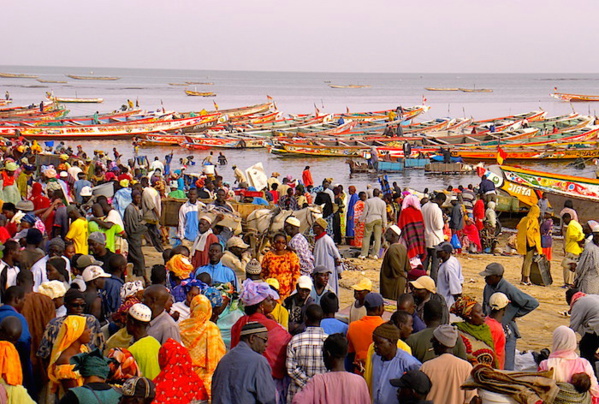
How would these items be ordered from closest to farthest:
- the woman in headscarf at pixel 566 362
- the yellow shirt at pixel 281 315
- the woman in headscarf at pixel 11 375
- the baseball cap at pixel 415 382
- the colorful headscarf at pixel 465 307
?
the baseball cap at pixel 415 382 → the woman in headscarf at pixel 11 375 → the woman in headscarf at pixel 566 362 → the colorful headscarf at pixel 465 307 → the yellow shirt at pixel 281 315

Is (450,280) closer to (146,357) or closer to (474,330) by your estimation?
(474,330)

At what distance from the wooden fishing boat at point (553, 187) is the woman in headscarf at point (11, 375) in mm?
13603

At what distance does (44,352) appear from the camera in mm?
5426

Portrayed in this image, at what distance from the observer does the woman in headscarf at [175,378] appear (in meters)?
4.80

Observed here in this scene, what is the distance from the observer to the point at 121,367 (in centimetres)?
497

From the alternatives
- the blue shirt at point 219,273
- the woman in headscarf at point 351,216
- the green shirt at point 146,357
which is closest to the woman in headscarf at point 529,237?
the woman in headscarf at point 351,216

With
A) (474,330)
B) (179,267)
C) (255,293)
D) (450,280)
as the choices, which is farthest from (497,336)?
(179,267)

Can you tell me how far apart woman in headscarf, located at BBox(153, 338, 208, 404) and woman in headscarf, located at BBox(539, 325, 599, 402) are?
241cm

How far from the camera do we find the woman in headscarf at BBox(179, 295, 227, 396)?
5590 millimetres

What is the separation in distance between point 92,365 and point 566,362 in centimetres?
314

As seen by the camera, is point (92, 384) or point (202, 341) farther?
point (202, 341)

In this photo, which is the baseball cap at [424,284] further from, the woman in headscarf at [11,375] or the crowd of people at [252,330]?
the woman in headscarf at [11,375]

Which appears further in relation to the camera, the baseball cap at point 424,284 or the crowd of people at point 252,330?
the baseball cap at point 424,284

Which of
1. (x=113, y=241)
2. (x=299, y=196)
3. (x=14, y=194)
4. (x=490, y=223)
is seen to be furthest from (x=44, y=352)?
(x=490, y=223)
